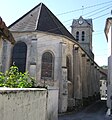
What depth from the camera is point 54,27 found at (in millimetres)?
25609

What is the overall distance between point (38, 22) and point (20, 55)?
14.3ft

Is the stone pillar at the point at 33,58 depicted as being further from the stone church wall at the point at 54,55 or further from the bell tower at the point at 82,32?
the bell tower at the point at 82,32

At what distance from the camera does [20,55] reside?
23.3 meters

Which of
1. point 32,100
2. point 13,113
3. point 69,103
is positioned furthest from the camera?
point 69,103

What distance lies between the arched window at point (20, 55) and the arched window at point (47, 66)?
6.53ft

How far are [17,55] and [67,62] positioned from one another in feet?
19.8

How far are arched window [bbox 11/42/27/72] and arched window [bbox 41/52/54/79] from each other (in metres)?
1.99

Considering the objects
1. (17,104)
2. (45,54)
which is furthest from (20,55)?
(17,104)

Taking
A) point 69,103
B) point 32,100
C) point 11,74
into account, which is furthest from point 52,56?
point 32,100

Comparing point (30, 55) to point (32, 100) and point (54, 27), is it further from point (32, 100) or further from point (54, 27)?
point (32, 100)

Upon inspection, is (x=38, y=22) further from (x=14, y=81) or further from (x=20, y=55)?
(x=14, y=81)

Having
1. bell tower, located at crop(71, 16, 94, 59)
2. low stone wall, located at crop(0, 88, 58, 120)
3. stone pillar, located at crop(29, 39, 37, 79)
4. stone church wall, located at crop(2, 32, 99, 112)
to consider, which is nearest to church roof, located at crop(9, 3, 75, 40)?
stone church wall, located at crop(2, 32, 99, 112)

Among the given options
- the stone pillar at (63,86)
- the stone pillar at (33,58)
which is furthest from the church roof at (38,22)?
the stone pillar at (63,86)

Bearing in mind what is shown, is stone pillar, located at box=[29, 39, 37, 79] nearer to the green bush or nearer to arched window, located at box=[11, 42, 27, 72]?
arched window, located at box=[11, 42, 27, 72]
